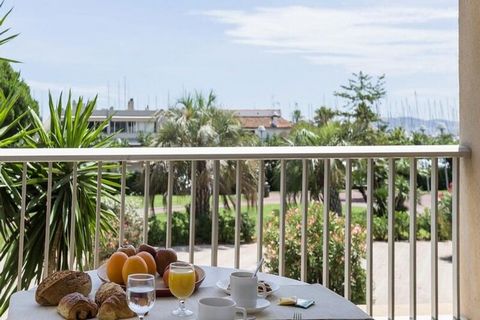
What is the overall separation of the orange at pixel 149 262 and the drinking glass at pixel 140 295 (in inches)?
11.2

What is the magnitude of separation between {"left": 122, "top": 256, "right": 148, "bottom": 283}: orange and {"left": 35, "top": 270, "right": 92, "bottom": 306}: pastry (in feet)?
0.32

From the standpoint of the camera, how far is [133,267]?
4.24 ft

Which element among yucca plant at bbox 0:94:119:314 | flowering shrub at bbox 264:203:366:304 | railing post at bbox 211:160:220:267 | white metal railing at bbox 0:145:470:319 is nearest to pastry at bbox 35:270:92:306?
white metal railing at bbox 0:145:470:319

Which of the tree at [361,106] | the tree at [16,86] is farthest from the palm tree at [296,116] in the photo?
the tree at [16,86]

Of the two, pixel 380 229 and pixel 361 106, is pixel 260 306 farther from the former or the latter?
pixel 361 106

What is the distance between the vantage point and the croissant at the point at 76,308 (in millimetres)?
1102

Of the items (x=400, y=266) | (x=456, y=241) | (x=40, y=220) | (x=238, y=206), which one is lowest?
(x=400, y=266)

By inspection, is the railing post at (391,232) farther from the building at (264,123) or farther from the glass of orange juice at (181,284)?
the building at (264,123)

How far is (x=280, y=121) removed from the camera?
7766 millimetres

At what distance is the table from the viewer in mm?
1158

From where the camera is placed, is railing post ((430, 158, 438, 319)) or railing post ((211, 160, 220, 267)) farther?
railing post ((430, 158, 438, 319))

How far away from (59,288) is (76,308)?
0.41 feet

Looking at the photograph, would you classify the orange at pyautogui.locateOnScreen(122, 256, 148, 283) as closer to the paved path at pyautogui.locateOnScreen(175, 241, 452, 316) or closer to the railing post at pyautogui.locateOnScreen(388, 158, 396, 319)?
the railing post at pyautogui.locateOnScreen(388, 158, 396, 319)

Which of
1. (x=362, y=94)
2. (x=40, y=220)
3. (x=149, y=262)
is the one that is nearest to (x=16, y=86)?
(x=40, y=220)
